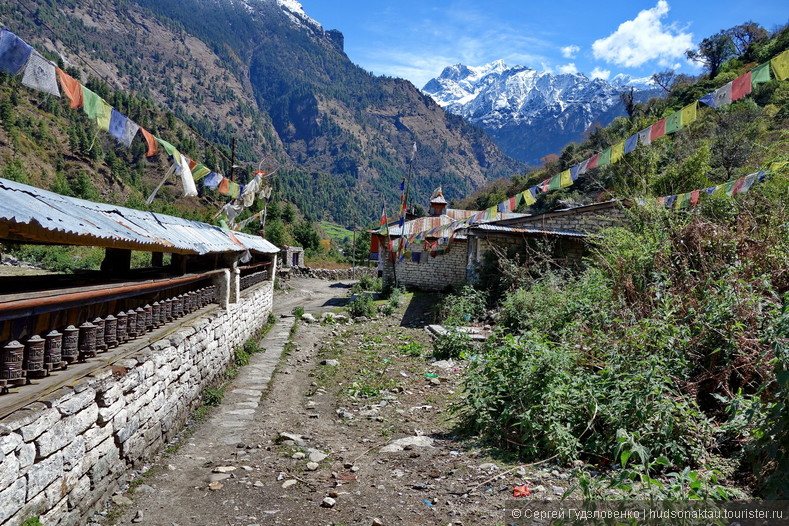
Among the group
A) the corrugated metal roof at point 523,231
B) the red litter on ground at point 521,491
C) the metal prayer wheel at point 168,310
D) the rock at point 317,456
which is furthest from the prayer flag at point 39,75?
the corrugated metal roof at point 523,231

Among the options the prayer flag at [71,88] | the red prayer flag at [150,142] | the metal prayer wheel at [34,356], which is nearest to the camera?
the metal prayer wheel at [34,356]

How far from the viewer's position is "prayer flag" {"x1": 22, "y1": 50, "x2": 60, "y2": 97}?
4777 mm

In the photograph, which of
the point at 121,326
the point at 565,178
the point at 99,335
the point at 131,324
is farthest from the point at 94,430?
the point at 565,178

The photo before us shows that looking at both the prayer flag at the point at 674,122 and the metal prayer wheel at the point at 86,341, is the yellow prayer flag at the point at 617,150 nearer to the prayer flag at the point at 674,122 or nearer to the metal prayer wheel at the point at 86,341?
the prayer flag at the point at 674,122

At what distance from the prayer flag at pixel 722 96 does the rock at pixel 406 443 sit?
6.13 metres

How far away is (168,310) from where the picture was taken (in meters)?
6.64

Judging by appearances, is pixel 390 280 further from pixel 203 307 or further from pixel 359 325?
pixel 203 307

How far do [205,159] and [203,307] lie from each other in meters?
71.7

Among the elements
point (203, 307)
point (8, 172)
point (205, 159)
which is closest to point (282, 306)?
point (203, 307)

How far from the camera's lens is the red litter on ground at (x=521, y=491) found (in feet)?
13.0

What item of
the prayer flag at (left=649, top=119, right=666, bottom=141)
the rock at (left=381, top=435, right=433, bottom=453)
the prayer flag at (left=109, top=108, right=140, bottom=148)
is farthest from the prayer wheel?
the prayer flag at (left=649, top=119, right=666, bottom=141)

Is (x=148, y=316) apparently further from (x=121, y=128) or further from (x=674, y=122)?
(x=674, y=122)

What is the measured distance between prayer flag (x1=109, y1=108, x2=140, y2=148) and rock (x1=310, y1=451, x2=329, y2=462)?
15.2 ft

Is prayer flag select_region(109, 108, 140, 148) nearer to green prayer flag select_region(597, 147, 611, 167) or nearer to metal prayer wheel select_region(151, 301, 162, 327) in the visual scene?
metal prayer wheel select_region(151, 301, 162, 327)
